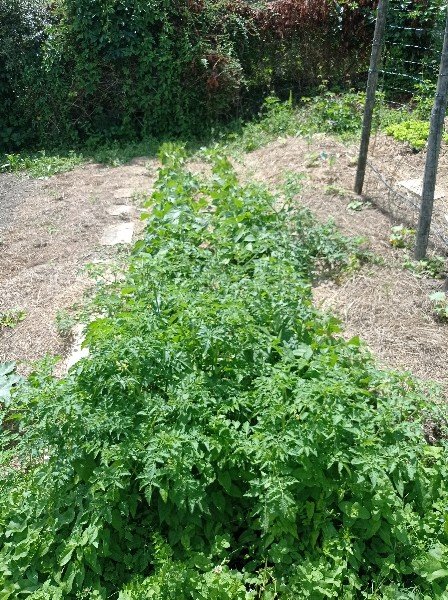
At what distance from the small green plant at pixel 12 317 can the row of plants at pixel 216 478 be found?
1.70m

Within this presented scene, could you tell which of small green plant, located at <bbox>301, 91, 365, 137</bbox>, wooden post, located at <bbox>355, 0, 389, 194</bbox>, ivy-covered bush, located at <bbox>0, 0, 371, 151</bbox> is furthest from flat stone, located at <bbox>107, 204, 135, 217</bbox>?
ivy-covered bush, located at <bbox>0, 0, 371, 151</bbox>

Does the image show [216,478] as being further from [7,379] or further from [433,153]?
[433,153]

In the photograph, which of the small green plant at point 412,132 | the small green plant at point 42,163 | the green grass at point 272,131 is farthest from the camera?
the small green plant at point 42,163

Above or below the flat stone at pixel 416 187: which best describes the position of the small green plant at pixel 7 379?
below

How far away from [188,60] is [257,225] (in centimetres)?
523

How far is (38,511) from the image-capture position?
304 cm

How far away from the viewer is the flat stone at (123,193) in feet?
24.0

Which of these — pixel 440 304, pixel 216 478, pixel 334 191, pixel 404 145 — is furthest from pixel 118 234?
pixel 216 478

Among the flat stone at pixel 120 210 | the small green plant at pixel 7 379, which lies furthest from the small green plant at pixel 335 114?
the small green plant at pixel 7 379

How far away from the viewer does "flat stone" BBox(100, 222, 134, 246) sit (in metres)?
6.09

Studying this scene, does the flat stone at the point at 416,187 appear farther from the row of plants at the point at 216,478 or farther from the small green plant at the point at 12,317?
the small green plant at the point at 12,317

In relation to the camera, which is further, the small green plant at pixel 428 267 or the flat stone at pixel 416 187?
the flat stone at pixel 416 187

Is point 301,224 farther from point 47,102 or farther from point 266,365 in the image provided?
point 47,102

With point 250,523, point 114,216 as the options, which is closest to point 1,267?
point 114,216
